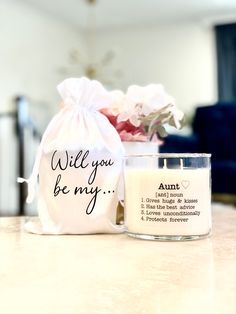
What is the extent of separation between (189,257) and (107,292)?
0.17 meters

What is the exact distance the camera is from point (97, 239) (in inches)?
27.3

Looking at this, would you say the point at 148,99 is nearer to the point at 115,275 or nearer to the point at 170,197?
the point at 170,197

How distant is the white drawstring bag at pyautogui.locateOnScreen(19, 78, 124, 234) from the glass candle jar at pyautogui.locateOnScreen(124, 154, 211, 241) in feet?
0.21

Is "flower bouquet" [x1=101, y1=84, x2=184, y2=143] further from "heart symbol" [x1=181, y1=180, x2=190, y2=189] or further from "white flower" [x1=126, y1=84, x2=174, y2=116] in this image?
"heart symbol" [x1=181, y1=180, x2=190, y2=189]

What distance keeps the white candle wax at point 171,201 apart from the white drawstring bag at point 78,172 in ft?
0.24

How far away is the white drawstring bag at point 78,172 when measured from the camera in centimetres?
73

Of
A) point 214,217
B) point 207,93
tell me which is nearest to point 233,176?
point 214,217

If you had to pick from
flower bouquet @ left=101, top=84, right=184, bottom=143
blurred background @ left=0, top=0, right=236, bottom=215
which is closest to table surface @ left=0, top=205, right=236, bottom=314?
flower bouquet @ left=101, top=84, right=184, bottom=143

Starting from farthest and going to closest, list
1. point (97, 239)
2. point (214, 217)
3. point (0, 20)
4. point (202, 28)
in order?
point (202, 28) → point (0, 20) → point (214, 217) → point (97, 239)

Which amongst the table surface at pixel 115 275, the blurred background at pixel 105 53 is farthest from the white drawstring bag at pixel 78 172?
the blurred background at pixel 105 53

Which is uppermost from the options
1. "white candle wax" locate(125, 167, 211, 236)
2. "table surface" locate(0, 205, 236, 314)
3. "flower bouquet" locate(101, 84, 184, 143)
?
"flower bouquet" locate(101, 84, 184, 143)

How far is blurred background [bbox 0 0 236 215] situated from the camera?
4711mm

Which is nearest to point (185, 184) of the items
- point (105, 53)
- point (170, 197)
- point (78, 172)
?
point (170, 197)

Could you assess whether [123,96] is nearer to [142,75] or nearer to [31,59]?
[31,59]
